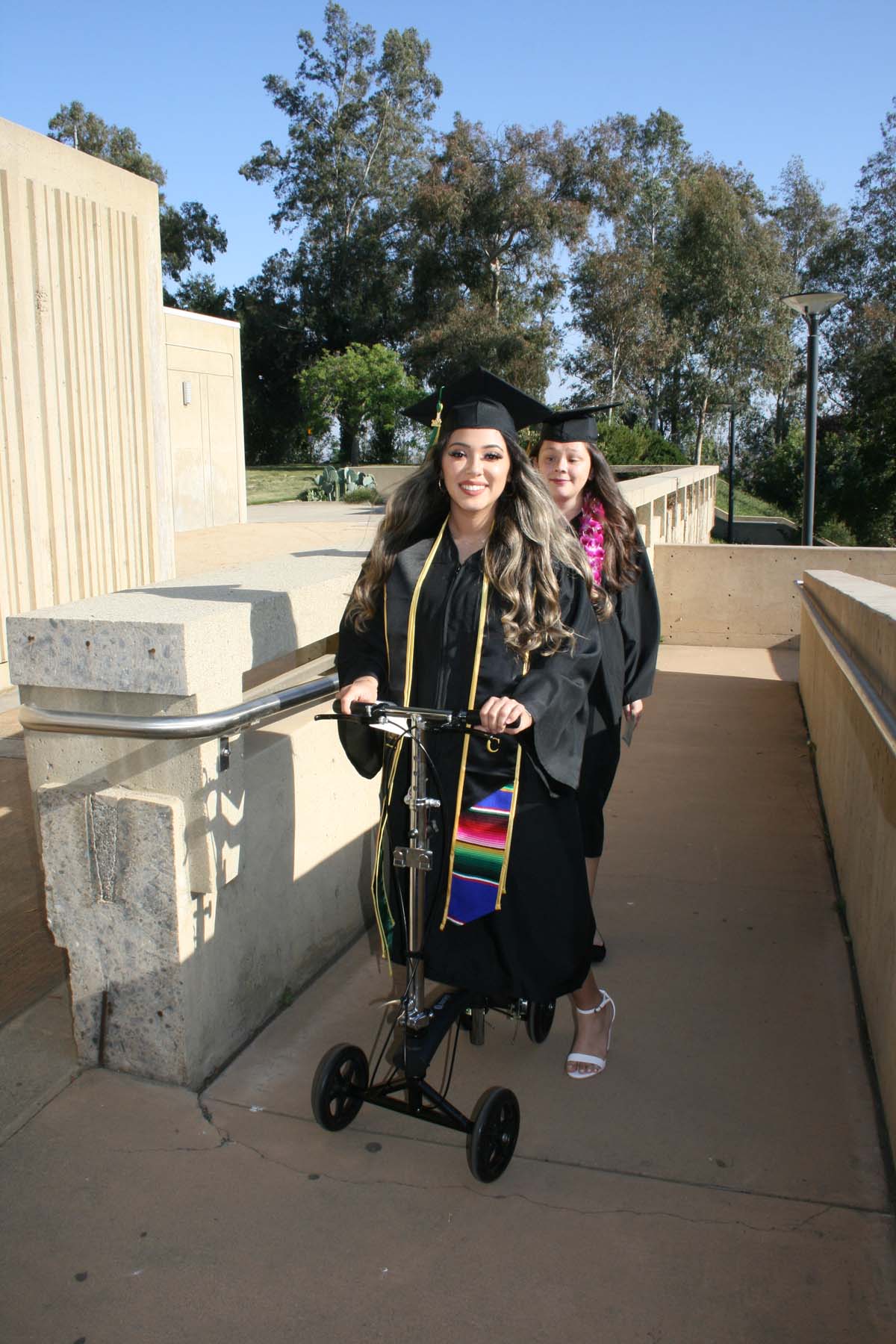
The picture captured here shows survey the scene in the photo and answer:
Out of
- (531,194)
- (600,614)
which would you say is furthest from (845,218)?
(600,614)

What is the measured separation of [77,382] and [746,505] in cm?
3874

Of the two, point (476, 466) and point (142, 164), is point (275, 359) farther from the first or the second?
point (476, 466)

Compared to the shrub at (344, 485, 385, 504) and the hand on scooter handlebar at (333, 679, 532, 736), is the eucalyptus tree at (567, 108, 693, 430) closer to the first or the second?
the shrub at (344, 485, 385, 504)

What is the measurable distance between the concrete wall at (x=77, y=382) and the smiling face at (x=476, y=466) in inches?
202

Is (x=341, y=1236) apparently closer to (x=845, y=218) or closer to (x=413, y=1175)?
(x=413, y=1175)

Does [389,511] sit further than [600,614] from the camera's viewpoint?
No

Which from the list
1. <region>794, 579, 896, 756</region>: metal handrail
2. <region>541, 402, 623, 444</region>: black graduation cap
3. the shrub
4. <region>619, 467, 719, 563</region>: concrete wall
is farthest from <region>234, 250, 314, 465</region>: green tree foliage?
<region>541, 402, 623, 444</region>: black graduation cap

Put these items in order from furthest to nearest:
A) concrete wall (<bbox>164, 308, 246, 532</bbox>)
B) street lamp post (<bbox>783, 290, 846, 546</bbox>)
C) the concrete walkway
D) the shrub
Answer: the shrub → concrete wall (<bbox>164, 308, 246, 532</bbox>) → street lamp post (<bbox>783, 290, 846, 546</bbox>) → the concrete walkway

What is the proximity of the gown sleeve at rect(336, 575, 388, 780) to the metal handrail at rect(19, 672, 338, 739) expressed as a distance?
0.23m

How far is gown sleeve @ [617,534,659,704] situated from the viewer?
354cm

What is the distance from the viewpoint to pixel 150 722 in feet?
8.38

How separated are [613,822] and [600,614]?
2.11 m

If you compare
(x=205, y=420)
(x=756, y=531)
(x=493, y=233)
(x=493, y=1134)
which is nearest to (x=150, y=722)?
(x=493, y=1134)

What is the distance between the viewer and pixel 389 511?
9.62ft
